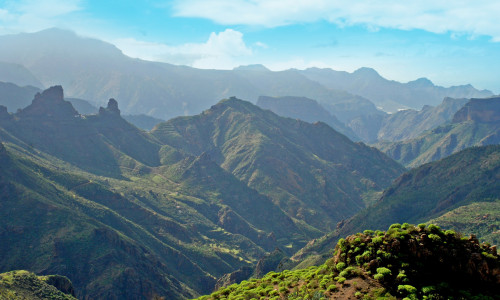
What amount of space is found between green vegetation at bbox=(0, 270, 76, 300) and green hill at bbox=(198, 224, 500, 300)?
86.0 metres

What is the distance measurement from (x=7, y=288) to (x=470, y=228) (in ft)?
595

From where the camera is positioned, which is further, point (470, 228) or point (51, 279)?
point (470, 228)

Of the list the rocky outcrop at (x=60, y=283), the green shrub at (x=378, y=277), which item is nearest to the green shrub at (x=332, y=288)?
the green shrub at (x=378, y=277)

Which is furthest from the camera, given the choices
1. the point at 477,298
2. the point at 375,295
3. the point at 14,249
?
the point at 14,249

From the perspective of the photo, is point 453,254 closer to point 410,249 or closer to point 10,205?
point 410,249

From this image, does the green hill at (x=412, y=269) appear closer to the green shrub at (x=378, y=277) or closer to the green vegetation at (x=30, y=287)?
the green shrub at (x=378, y=277)

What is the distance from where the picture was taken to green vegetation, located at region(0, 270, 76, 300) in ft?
360

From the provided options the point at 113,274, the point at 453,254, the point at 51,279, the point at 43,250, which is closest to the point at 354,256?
the point at 453,254

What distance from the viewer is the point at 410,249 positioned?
165 ft

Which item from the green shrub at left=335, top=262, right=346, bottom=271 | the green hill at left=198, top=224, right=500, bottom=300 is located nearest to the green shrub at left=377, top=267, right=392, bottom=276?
the green hill at left=198, top=224, right=500, bottom=300

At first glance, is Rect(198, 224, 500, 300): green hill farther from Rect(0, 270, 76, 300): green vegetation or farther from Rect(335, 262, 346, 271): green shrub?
Rect(0, 270, 76, 300): green vegetation

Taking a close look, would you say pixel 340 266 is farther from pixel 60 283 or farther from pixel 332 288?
pixel 60 283

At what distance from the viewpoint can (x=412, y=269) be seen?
4875 cm

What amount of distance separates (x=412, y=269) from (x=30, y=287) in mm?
106524
